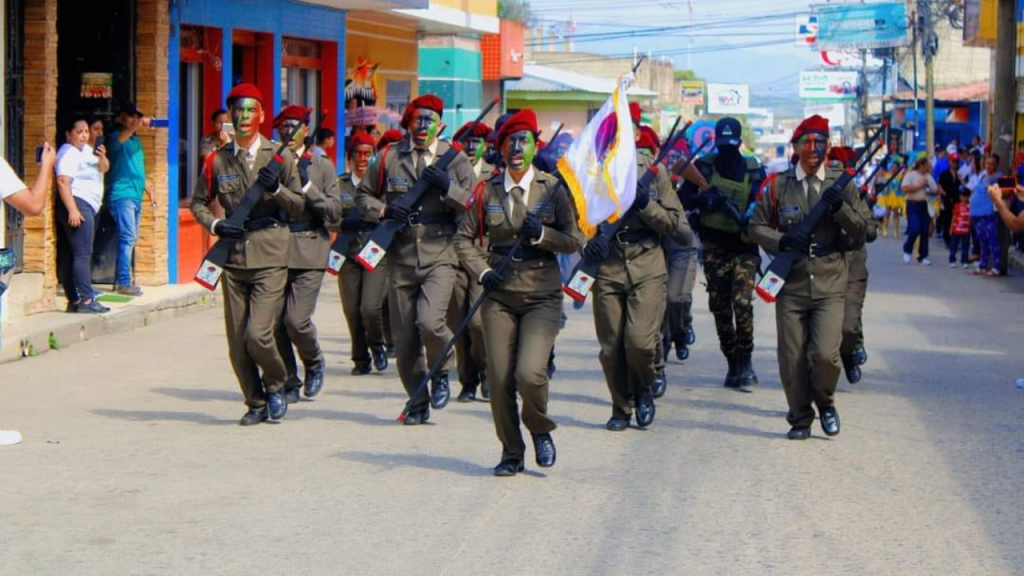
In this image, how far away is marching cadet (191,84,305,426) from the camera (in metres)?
9.49

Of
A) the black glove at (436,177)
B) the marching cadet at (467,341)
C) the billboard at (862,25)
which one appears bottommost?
the marching cadet at (467,341)

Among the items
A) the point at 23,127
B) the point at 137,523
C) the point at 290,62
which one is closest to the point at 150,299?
the point at 23,127

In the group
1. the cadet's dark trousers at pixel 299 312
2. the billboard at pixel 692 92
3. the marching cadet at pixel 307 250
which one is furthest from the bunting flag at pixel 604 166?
the billboard at pixel 692 92

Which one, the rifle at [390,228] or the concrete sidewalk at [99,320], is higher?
the rifle at [390,228]

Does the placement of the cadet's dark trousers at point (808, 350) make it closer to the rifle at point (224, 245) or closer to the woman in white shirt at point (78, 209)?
the rifle at point (224, 245)

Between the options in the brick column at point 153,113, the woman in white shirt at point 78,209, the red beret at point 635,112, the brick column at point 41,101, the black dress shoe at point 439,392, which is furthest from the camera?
the brick column at point 153,113

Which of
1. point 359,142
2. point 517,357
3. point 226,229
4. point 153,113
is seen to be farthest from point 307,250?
point 153,113

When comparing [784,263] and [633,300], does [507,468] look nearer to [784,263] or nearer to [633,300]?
[633,300]

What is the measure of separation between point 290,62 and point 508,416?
15169 millimetres

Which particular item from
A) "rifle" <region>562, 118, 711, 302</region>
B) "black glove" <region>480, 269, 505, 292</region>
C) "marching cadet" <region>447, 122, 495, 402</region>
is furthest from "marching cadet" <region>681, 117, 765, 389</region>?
"black glove" <region>480, 269, 505, 292</region>

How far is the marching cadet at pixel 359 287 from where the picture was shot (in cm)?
1176

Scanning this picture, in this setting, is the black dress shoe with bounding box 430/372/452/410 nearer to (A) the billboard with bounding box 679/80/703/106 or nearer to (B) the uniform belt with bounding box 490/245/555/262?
(B) the uniform belt with bounding box 490/245/555/262

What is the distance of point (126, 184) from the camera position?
15984 millimetres

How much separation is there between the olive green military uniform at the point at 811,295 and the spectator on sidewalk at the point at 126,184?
825cm
